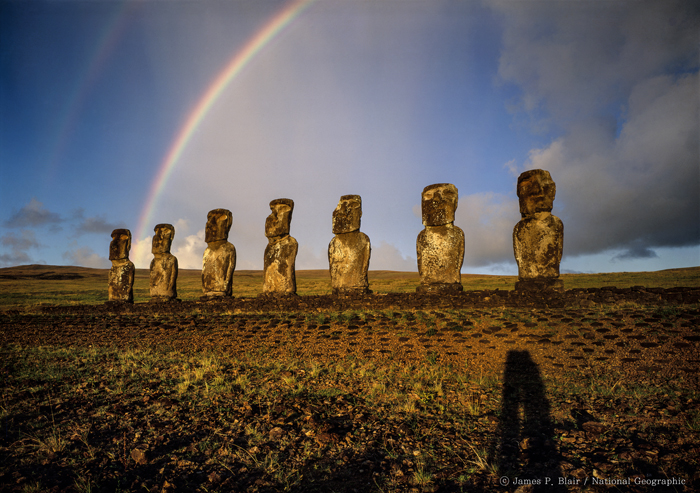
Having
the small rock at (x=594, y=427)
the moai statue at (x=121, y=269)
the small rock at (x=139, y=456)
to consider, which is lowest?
the small rock at (x=139, y=456)

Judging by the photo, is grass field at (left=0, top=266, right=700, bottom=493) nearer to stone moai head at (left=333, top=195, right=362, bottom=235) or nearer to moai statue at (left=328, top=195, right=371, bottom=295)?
moai statue at (left=328, top=195, right=371, bottom=295)

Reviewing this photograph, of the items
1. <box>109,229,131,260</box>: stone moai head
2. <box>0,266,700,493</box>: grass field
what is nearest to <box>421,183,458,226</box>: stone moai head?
<box>0,266,700,493</box>: grass field

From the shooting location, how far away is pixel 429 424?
4516 millimetres

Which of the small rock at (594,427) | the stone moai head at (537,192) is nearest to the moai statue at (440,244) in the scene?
the stone moai head at (537,192)

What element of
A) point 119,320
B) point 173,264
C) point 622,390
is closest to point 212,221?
point 173,264

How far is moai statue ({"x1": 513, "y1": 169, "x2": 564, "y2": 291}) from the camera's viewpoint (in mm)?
12211

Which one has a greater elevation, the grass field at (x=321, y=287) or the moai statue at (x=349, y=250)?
the moai statue at (x=349, y=250)

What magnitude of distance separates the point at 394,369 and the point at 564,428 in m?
3.10

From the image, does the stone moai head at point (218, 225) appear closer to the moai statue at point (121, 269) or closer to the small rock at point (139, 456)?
the moai statue at point (121, 269)

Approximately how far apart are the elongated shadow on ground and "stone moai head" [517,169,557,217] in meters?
7.65

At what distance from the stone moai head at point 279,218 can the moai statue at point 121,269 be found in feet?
26.5

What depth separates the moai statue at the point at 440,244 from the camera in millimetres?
Answer: 13234

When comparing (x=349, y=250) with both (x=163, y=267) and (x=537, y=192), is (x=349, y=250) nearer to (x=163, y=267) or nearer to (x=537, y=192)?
(x=537, y=192)

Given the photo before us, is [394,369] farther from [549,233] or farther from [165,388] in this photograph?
[549,233]
